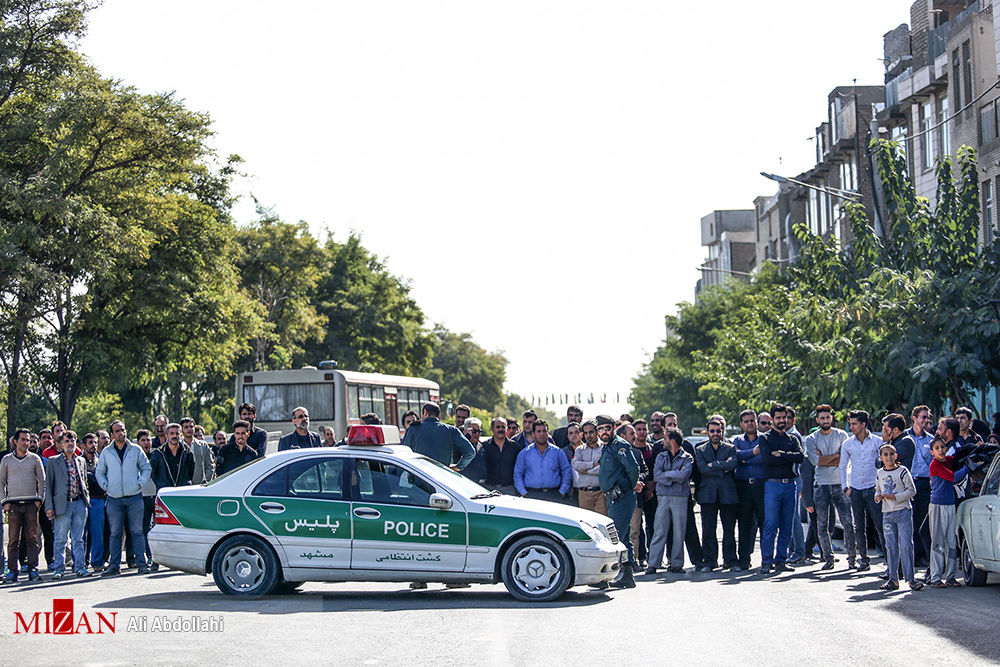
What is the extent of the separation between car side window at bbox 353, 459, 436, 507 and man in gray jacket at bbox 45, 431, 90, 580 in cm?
525

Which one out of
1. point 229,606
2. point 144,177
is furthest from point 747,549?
point 144,177

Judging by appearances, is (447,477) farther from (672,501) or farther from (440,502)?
(672,501)

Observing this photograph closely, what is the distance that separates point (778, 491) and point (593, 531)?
3.91 meters

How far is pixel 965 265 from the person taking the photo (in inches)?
973

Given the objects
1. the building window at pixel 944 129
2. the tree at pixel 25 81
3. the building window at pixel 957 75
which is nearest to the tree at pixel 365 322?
the tree at pixel 25 81

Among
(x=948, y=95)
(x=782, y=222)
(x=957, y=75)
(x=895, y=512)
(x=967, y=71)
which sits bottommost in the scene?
(x=895, y=512)

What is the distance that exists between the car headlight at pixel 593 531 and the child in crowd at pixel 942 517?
11.9ft

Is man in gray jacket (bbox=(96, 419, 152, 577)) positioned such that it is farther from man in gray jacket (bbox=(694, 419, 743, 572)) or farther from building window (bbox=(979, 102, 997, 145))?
building window (bbox=(979, 102, 997, 145))

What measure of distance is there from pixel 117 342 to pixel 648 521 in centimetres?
2354

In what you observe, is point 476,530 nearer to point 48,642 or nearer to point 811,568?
point 48,642

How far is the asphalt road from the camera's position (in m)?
9.78

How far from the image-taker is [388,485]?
44.3ft

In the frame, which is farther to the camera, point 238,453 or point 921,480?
point 238,453

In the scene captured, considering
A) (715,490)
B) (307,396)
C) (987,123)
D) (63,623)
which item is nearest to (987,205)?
(987,123)
